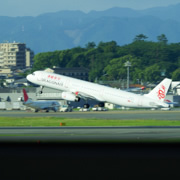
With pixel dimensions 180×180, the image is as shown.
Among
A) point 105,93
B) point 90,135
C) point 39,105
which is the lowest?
point 39,105

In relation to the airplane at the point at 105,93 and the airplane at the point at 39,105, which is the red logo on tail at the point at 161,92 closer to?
the airplane at the point at 105,93

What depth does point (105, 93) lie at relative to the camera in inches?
3693

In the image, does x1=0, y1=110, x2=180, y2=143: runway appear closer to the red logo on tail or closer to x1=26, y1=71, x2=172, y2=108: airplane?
x1=26, y1=71, x2=172, y2=108: airplane

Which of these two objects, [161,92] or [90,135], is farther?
[161,92]

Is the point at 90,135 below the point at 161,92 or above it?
below

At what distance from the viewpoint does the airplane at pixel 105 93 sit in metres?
92.4

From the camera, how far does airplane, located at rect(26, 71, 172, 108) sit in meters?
92.4

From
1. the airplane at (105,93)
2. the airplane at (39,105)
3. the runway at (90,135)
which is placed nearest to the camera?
the runway at (90,135)
